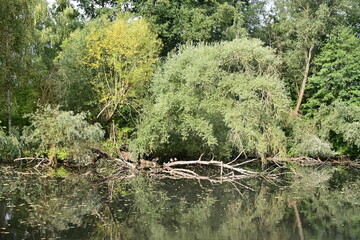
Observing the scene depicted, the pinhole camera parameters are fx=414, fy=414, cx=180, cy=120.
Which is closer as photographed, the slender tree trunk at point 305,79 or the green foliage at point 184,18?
the green foliage at point 184,18

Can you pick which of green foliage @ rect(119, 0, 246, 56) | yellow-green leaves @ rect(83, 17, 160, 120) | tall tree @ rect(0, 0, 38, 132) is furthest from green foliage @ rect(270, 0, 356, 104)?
tall tree @ rect(0, 0, 38, 132)

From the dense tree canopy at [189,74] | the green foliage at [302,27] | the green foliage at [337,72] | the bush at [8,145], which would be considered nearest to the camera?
the bush at [8,145]

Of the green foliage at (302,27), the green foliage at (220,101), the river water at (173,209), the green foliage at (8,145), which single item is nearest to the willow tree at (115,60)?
the green foliage at (220,101)

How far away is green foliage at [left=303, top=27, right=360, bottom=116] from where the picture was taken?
28797 millimetres

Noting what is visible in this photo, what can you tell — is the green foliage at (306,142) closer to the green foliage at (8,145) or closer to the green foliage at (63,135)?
the green foliage at (63,135)

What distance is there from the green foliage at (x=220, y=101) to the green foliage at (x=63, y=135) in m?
2.80

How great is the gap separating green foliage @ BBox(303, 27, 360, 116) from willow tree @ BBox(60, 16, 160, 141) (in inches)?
506

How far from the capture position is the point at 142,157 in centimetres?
2108

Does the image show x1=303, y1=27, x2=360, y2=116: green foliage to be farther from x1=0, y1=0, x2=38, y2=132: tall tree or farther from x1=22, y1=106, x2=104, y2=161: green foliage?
x1=0, y1=0, x2=38, y2=132: tall tree

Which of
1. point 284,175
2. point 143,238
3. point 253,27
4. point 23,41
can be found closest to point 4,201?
point 143,238

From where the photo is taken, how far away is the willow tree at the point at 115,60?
2331cm

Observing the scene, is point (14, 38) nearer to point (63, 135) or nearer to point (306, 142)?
Answer: point (63, 135)

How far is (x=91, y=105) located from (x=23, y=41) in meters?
6.62

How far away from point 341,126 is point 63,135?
17.0m
